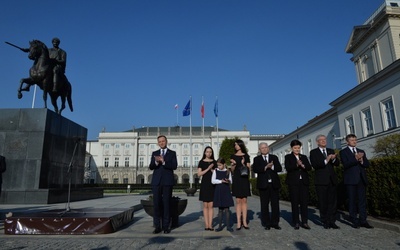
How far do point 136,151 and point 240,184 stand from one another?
73.5 m

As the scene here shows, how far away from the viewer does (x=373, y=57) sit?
29.2 meters

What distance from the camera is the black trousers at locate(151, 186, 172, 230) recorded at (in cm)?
535

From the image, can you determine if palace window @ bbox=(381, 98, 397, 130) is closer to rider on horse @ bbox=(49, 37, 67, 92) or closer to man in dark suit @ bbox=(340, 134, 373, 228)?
man in dark suit @ bbox=(340, 134, 373, 228)

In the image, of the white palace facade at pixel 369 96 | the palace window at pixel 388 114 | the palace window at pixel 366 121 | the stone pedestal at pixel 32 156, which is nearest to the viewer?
the stone pedestal at pixel 32 156

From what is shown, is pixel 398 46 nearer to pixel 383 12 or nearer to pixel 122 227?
pixel 383 12

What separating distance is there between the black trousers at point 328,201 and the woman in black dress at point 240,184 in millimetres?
1634

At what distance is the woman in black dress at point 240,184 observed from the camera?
19.2 ft

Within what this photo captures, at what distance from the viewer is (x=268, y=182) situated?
6.03 m

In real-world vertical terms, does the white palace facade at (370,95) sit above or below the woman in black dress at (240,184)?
above

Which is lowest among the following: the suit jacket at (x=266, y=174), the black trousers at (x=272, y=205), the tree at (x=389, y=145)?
the black trousers at (x=272, y=205)

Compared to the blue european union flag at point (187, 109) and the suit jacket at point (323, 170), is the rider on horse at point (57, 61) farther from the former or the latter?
the blue european union flag at point (187, 109)

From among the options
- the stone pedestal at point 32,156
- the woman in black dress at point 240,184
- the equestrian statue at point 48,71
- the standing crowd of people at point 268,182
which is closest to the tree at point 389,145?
the standing crowd of people at point 268,182

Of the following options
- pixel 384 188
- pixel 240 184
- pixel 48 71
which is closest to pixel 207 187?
pixel 240 184

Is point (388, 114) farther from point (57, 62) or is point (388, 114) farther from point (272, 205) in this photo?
point (57, 62)
